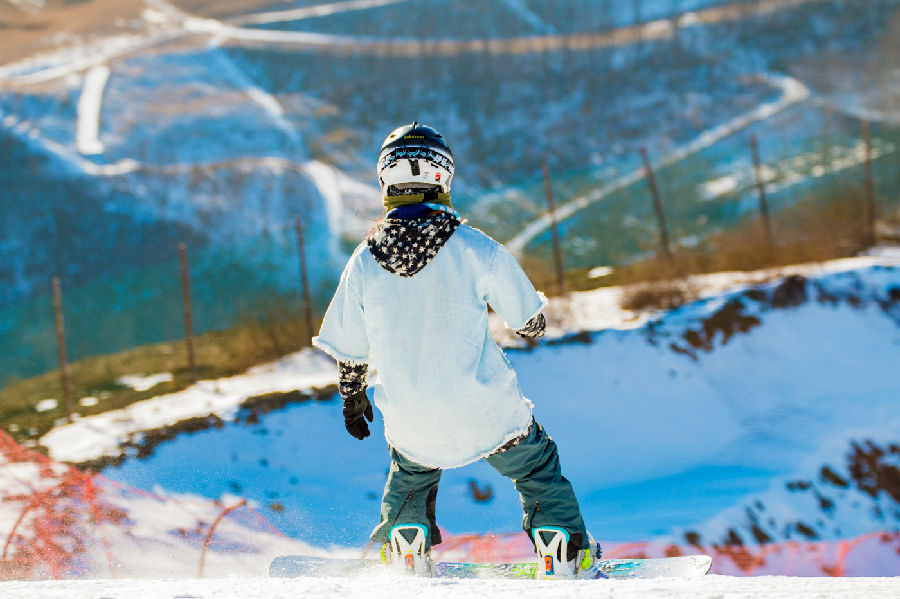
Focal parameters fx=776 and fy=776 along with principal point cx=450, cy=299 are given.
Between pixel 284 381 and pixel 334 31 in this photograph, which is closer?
pixel 284 381

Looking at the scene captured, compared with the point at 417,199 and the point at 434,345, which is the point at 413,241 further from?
the point at 434,345

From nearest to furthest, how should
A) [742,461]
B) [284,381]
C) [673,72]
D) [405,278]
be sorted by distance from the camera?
[405,278], [742,461], [284,381], [673,72]

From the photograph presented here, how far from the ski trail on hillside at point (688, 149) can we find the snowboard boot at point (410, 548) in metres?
14.1

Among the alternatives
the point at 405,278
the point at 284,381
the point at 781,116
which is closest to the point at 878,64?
the point at 781,116

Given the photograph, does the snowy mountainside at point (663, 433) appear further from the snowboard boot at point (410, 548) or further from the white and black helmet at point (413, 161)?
the white and black helmet at point (413, 161)

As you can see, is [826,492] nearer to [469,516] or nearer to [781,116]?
[469,516]

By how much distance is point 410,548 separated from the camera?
2.80 metres

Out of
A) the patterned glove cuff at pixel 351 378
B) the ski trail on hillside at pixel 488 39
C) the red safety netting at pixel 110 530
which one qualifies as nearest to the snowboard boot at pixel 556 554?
the patterned glove cuff at pixel 351 378

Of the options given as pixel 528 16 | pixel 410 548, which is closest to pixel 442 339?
pixel 410 548

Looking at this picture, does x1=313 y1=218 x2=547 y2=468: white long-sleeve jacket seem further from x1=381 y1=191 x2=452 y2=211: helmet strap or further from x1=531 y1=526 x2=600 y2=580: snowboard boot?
x1=531 y1=526 x2=600 y2=580: snowboard boot

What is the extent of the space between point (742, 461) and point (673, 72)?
21.9 metres

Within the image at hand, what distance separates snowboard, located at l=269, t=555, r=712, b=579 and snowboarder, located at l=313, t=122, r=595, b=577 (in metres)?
0.35

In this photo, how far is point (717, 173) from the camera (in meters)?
21.2

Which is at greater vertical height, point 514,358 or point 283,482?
point 514,358
